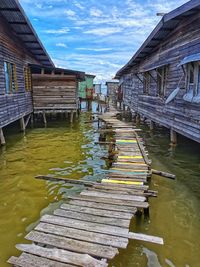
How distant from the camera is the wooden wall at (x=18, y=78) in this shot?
1102 centimetres

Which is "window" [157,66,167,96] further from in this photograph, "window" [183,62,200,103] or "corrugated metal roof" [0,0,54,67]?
"corrugated metal roof" [0,0,54,67]

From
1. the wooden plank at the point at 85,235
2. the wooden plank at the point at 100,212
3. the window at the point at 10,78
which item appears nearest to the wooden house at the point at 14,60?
the window at the point at 10,78

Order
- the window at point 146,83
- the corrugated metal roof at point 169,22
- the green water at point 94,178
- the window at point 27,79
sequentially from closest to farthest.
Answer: the green water at point 94,178 < the corrugated metal roof at point 169,22 < the window at point 146,83 < the window at point 27,79

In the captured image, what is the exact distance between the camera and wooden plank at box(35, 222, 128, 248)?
11.3 feet

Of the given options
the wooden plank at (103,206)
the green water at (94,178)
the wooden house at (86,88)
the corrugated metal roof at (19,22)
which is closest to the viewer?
the green water at (94,178)

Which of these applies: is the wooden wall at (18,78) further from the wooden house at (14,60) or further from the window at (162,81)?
the window at (162,81)

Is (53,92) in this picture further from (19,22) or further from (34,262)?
(34,262)

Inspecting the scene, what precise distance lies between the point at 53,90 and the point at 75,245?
1599cm

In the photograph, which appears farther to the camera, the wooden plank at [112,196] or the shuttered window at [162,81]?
the shuttered window at [162,81]

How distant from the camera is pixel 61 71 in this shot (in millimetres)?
17922

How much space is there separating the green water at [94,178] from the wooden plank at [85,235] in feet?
2.03

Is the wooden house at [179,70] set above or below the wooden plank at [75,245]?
above

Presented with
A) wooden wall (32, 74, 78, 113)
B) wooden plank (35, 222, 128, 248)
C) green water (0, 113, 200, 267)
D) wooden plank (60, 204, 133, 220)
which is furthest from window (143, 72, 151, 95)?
wooden plank (35, 222, 128, 248)

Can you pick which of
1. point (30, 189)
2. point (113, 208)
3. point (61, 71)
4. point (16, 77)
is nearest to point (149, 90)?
point (61, 71)
